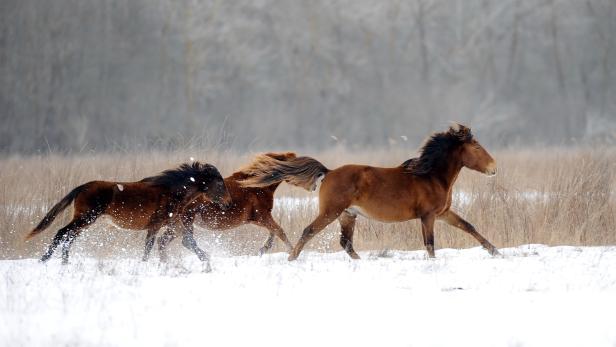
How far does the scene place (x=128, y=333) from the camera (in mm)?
4738

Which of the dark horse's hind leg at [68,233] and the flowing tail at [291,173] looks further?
the flowing tail at [291,173]

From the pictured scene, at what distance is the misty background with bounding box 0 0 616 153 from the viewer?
3369cm

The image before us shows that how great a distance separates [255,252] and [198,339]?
473 cm

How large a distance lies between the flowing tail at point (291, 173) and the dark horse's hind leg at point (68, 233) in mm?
1635

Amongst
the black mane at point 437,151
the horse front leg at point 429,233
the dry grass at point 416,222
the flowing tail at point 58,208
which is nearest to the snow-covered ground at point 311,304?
the flowing tail at point 58,208

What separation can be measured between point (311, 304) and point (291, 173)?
9.65 ft

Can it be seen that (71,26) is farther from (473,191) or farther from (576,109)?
(473,191)

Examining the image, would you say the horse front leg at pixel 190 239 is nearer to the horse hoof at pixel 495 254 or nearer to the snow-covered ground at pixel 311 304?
the snow-covered ground at pixel 311 304

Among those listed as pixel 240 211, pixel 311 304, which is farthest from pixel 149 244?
pixel 311 304

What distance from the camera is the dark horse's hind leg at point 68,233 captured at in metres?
7.40

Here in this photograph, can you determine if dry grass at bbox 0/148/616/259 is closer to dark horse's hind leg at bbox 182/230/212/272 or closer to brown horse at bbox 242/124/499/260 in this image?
dark horse's hind leg at bbox 182/230/212/272

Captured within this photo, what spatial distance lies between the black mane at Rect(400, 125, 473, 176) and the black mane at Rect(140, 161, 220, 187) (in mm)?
1989

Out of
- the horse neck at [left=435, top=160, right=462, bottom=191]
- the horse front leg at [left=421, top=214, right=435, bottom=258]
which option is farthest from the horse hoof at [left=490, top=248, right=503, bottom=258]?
the horse neck at [left=435, top=160, right=462, bottom=191]

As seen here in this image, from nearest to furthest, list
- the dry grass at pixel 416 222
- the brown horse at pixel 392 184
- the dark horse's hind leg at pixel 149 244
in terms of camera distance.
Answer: the dark horse's hind leg at pixel 149 244
the brown horse at pixel 392 184
the dry grass at pixel 416 222
